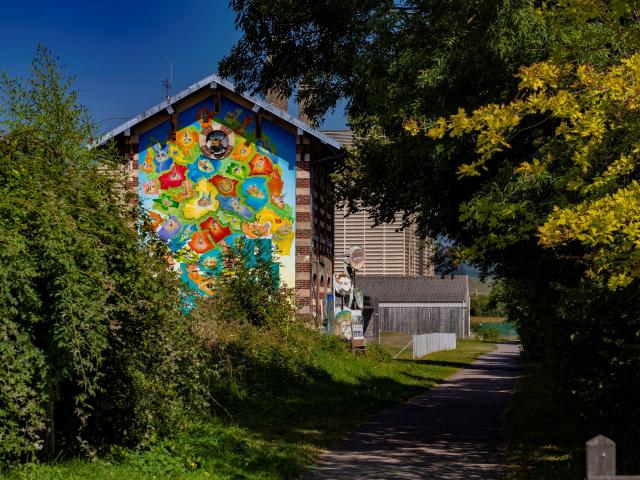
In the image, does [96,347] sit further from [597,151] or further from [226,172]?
[226,172]

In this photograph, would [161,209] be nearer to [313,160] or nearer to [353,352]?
[313,160]

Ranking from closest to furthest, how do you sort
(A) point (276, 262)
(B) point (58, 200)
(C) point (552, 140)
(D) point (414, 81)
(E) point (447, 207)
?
1. (B) point (58, 200)
2. (C) point (552, 140)
3. (D) point (414, 81)
4. (E) point (447, 207)
5. (A) point (276, 262)

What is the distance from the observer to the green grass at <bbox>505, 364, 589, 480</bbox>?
36.0 feet

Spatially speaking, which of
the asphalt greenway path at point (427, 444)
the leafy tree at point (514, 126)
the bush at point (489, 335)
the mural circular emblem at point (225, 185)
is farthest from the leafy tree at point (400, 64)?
the bush at point (489, 335)

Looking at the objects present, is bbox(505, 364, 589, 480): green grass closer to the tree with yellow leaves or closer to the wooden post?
the tree with yellow leaves

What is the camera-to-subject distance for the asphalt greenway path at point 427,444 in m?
11.2

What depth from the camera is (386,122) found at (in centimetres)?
1393

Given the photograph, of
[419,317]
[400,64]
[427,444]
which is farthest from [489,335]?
[400,64]

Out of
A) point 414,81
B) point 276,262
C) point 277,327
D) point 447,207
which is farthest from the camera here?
point 276,262

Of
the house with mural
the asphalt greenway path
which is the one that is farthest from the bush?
the asphalt greenway path

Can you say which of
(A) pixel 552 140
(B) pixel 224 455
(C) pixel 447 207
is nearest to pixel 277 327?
(C) pixel 447 207

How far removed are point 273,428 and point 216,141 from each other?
49.3 feet

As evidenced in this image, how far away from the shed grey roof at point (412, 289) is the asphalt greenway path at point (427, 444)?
43484 mm

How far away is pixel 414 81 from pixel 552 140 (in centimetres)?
397
